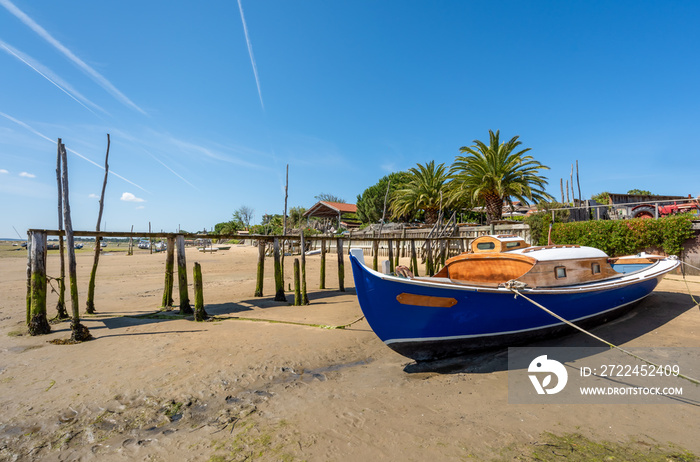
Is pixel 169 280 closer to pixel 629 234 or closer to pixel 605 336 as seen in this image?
pixel 605 336

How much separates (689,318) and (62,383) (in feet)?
42.3

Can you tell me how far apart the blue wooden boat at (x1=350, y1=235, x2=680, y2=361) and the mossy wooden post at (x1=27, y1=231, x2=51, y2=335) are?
700 centimetres

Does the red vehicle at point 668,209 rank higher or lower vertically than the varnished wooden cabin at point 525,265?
higher

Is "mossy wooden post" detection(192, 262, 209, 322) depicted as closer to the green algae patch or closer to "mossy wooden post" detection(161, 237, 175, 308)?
"mossy wooden post" detection(161, 237, 175, 308)

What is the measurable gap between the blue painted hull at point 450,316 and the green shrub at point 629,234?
1208cm

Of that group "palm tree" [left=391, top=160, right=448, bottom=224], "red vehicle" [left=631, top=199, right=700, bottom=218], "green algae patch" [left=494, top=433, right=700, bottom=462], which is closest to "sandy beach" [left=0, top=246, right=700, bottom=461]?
"green algae patch" [left=494, top=433, right=700, bottom=462]

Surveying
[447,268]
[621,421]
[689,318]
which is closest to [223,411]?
[621,421]

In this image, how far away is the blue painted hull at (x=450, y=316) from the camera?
5.20 metres

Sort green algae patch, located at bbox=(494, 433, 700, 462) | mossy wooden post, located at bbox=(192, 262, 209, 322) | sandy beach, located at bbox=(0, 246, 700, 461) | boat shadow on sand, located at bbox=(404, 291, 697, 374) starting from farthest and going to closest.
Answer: mossy wooden post, located at bbox=(192, 262, 209, 322)
boat shadow on sand, located at bbox=(404, 291, 697, 374)
sandy beach, located at bbox=(0, 246, 700, 461)
green algae patch, located at bbox=(494, 433, 700, 462)

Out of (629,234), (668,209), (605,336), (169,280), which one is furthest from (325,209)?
(605,336)

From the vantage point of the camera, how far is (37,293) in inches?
283
